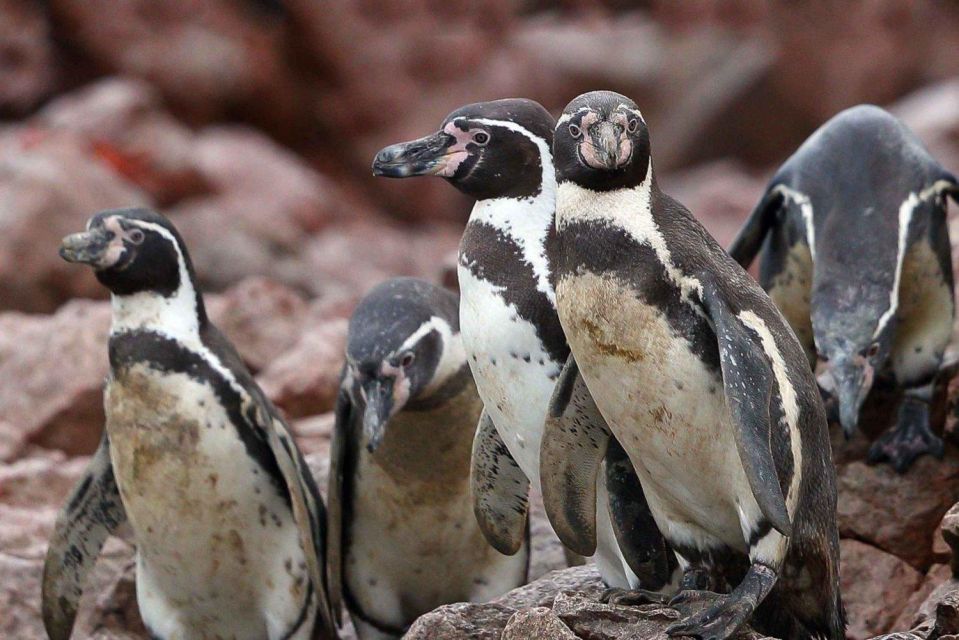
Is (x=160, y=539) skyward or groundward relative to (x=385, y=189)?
skyward

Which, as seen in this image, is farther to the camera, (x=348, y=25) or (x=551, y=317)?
(x=348, y=25)

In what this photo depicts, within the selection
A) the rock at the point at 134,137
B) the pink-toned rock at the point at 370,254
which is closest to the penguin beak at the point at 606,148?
the pink-toned rock at the point at 370,254

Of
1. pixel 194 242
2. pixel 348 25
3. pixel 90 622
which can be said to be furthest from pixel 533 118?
pixel 348 25

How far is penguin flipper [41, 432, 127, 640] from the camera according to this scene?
207 inches

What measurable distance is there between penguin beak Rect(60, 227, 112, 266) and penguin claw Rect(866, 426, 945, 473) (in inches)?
103

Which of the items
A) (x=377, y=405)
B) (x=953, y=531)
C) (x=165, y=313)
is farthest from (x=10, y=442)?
(x=953, y=531)

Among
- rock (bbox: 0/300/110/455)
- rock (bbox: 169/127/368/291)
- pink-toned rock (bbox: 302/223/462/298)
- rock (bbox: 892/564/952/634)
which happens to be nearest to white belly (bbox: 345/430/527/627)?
rock (bbox: 892/564/952/634)

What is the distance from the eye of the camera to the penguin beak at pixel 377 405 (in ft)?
15.0

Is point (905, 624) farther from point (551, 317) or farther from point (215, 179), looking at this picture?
point (215, 179)

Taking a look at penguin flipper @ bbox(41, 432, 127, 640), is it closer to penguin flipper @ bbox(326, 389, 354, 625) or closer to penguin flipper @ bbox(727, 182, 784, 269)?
penguin flipper @ bbox(326, 389, 354, 625)

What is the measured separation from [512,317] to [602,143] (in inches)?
29.4

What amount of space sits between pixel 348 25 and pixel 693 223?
11.9 meters

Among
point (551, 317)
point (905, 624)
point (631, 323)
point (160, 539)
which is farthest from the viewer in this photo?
point (160, 539)

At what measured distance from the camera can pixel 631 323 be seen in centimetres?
365
